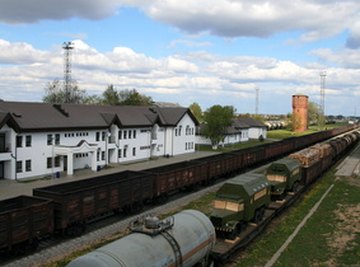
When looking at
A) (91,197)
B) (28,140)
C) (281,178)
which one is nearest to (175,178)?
(281,178)

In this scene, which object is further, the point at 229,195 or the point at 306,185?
the point at 306,185

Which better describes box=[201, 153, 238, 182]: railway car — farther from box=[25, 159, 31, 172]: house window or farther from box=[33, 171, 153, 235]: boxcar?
box=[25, 159, 31, 172]: house window

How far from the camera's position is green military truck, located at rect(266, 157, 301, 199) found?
2886 centimetres

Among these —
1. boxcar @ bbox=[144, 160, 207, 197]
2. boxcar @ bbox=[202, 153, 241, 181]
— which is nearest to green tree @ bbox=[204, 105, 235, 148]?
boxcar @ bbox=[202, 153, 241, 181]

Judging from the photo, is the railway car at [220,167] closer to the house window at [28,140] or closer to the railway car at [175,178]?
the railway car at [175,178]

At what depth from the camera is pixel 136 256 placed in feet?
36.4

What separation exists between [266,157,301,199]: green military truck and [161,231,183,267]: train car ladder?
A: 56.4 feet

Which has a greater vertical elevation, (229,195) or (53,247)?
(229,195)

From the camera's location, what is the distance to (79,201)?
21.6 meters

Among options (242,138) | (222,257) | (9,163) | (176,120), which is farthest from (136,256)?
(242,138)

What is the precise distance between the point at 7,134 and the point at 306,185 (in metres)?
30.3

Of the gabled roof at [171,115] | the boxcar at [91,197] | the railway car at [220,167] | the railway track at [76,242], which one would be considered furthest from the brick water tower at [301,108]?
the railway track at [76,242]

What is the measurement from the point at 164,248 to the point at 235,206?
27.4 ft

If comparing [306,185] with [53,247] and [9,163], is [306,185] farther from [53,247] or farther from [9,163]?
[9,163]
